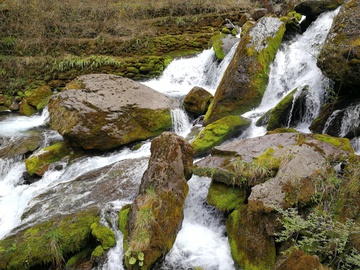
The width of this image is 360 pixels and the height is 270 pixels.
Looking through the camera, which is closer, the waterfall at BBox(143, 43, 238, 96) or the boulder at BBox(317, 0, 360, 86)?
the boulder at BBox(317, 0, 360, 86)

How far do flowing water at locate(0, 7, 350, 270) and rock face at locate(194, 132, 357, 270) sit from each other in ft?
1.22

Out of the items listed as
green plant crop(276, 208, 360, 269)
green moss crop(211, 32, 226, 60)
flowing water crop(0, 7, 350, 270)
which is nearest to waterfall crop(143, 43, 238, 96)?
flowing water crop(0, 7, 350, 270)

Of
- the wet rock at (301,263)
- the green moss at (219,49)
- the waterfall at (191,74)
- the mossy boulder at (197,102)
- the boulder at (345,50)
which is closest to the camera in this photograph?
the wet rock at (301,263)

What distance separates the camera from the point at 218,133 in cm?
694

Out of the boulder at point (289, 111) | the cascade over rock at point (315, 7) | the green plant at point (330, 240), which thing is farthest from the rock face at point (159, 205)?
the cascade over rock at point (315, 7)

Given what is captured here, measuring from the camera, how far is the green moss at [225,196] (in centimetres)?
465

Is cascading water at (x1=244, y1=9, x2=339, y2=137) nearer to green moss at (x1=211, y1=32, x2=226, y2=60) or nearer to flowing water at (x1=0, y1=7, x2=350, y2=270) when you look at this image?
flowing water at (x1=0, y1=7, x2=350, y2=270)

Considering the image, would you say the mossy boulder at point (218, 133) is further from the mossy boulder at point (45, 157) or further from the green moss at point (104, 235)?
the mossy boulder at point (45, 157)

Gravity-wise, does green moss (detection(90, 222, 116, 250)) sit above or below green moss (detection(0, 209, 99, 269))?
above

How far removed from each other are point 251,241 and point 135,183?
289cm

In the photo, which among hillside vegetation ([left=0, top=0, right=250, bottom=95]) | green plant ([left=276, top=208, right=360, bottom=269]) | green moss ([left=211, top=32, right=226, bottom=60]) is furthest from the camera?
hillside vegetation ([left=0, top=0, right=250, bottom=95])

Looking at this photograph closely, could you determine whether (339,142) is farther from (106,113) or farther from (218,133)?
(106,113)

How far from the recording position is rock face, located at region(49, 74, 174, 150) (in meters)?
7.76

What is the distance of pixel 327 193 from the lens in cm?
401
